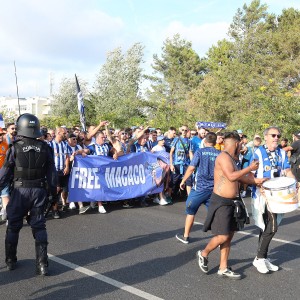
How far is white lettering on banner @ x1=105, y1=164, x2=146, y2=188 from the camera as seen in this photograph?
9.47 meters

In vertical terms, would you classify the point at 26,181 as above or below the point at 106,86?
below

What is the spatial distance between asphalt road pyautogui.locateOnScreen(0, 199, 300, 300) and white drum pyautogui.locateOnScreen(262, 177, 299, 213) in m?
0.87

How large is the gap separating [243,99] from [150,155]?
63.1 feet

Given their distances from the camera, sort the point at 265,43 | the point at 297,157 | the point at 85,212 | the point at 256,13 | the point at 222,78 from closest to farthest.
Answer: the point at 85,212, the point at 297,157, the point at 222,78, the point at 265,43, the point at 256,13

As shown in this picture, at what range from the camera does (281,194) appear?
16.4 feet

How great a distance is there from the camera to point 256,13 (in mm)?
38094

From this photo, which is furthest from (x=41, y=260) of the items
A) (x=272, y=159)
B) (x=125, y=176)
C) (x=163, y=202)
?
(x=163, y=202)

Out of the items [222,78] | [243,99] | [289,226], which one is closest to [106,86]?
[222,78]

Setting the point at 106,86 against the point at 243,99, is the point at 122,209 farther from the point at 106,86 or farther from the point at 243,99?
the point at 106,86

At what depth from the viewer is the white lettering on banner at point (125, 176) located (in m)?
9.47

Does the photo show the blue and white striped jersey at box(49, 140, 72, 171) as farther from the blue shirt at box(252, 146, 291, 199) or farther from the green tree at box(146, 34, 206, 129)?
the green tree at box(146, 34, 206, 129)

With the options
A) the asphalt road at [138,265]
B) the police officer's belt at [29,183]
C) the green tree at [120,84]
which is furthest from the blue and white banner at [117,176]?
the green tree at [120,84]

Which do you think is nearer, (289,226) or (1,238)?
(1,238)

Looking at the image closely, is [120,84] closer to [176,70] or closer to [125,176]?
[176,70]
